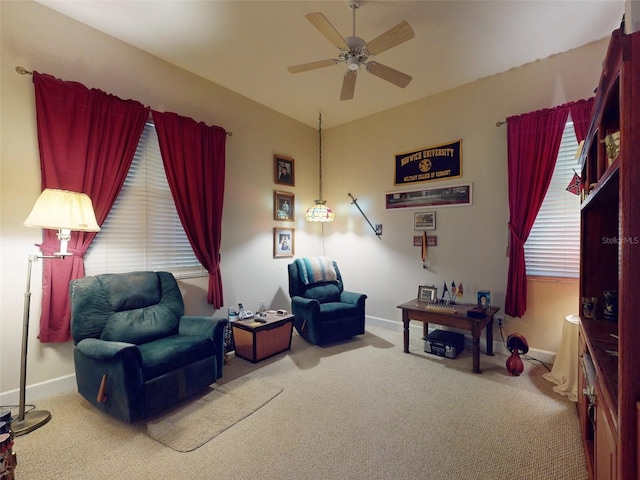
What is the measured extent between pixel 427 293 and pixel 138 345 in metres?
3.11

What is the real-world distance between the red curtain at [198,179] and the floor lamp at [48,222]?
3.42 ft

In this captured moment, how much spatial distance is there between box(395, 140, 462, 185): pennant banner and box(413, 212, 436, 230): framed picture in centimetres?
47

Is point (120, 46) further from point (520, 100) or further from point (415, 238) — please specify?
point (520, 100)

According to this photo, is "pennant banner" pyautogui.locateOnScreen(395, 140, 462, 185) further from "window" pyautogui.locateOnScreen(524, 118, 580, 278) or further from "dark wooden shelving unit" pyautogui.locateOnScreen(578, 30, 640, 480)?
"dark wooden shelving unit" pyautogui.locateOnScreen(578, 30, 640, 480)

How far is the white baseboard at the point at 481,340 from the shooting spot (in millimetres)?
3102

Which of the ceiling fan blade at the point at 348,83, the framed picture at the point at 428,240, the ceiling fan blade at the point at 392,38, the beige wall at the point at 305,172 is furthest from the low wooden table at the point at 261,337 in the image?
the ceiling fan blade at the point at 392,38

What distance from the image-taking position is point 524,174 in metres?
3.15

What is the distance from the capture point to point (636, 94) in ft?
2.89

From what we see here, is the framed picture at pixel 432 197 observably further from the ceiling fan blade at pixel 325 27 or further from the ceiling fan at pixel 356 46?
the ceiling fan blade at pixel 325 27

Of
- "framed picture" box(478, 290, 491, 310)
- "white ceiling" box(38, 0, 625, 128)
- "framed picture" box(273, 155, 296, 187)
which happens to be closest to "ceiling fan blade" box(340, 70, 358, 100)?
"white ceiling" box(38, 0, 625, 128)

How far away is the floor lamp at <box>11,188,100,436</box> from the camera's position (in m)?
1.99

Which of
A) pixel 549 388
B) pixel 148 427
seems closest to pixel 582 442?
Answer: pixel 549 388

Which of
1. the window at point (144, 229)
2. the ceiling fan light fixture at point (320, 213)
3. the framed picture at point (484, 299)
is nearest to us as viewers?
the window at point (144, 229)

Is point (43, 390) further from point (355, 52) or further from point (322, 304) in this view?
point (355, 52)
